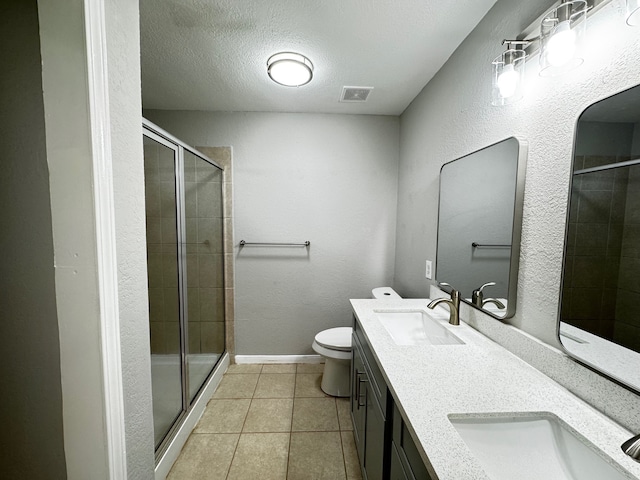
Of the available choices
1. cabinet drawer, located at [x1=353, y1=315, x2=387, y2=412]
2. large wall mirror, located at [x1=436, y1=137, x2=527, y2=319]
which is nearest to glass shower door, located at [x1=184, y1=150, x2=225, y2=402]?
cabinet drawer, located at [x1=353, y1=315, x2=387, y2=412]

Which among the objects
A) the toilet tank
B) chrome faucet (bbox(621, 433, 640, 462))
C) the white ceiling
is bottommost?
the toilet tank

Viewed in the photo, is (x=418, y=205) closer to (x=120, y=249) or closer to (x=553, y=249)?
(x=553, y=249)

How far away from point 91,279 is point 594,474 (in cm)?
124

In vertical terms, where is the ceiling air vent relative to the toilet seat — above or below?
above

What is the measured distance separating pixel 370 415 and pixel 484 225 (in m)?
0.99

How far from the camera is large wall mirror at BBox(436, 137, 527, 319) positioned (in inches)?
41.2

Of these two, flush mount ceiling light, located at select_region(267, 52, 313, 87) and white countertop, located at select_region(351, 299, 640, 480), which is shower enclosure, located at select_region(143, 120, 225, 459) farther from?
white countertop, located at select_region(351, 299, 640, 480)

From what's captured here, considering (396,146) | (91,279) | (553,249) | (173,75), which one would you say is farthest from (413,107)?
(91,279)

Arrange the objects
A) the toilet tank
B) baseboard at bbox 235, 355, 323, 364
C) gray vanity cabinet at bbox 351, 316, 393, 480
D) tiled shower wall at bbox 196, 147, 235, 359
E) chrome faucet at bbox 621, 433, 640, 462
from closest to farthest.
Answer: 1. chrome faucet at bbox 621, 433, 640, 462
2. gray vanity cabinet at bbox 351, 316, 393, 480
3. the toilet tank
4. tiled shower wall at bbox 196, 147, 235, 359
5. baseboard at bbox 235, 355, 323, 364

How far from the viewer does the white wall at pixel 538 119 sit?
2.38 ft

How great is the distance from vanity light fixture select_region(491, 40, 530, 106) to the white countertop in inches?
39.5

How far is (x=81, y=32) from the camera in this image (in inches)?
24.3

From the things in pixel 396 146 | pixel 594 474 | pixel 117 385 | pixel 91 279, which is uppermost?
pixel 396 146

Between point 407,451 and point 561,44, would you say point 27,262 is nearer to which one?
point 407,451
